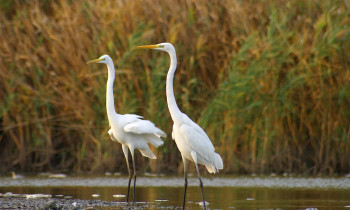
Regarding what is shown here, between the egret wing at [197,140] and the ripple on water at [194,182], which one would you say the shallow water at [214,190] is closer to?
the ripple on water at [194,182]

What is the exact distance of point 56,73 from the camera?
1195 cm

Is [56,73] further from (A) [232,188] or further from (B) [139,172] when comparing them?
(A) [232,188]

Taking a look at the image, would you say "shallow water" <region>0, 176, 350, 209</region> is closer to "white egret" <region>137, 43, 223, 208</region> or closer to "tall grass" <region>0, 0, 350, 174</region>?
"white egret" <region>137, 43, 223, 208</region>

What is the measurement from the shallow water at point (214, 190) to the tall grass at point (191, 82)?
2.21 ft

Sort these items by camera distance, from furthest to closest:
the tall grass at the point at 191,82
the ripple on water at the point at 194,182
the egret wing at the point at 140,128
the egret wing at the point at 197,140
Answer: the tall grass at the point at 191,82
the ripple on water at the point at 194,182
the egret wing at the point at 140,128
the egret wing at the point at 197,140

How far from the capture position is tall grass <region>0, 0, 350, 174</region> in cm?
1079

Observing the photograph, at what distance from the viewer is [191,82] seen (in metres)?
11.1

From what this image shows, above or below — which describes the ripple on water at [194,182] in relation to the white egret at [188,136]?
below

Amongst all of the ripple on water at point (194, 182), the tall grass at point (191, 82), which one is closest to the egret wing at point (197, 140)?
the ripple on water at point (194, 182)

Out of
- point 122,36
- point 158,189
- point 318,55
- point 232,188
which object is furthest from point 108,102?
point 318,55

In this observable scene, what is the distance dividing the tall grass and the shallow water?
2.21 feet

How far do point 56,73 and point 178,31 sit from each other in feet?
7.47

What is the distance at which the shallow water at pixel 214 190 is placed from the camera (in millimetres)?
7871

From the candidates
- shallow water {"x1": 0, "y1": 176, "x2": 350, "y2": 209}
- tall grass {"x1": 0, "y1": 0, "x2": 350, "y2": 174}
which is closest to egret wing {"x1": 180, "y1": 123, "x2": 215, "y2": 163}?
shallow water {"x1": 0, "y1": 176, "x2": 350, "y2": 209}
